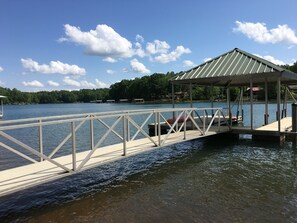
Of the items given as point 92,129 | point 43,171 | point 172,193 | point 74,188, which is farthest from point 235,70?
point 43,171

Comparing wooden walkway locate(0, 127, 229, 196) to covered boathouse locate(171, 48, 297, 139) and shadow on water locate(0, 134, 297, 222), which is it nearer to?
shadow on water locate(0, 134, 297, 222)

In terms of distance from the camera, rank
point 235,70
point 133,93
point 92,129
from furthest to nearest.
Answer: point 133,93 < point 235,70 < point 92,129

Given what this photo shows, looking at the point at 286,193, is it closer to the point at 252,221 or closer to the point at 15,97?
the point at 252,221

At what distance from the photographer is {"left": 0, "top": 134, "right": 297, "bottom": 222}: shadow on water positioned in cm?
559

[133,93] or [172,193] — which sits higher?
[133,93]

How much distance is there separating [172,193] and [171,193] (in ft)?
0.08

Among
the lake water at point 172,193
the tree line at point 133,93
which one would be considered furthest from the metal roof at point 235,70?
the tree line at point 133,93

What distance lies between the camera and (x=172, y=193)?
22.2 ft

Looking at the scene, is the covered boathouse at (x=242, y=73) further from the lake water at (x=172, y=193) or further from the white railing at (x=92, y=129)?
the lake water at (x=172, y=193)

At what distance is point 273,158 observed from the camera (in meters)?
9.89

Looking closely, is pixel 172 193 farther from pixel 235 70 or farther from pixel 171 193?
pixel 235 70

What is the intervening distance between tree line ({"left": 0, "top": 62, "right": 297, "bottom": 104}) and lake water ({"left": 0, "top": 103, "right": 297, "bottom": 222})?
5313cm

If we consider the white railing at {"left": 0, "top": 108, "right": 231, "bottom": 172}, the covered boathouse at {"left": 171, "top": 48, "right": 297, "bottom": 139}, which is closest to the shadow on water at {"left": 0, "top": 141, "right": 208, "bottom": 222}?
the white railing at {"left": 0, "top": 108, "right": 231, "bottom": 172}

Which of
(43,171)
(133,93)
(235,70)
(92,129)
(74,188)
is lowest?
(74,188)
